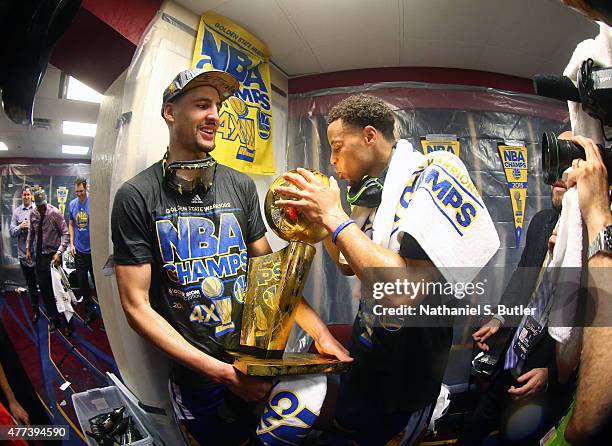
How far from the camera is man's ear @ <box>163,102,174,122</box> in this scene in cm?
68

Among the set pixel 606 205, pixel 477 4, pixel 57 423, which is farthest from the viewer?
pixel 57 423

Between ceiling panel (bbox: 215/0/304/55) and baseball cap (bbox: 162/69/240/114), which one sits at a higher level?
ceiling panel (bbox: 215/0/304/55)

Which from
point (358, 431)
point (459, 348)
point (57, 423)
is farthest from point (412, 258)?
point (57, 423)

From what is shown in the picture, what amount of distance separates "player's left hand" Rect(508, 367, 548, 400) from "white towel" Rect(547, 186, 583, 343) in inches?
3.2

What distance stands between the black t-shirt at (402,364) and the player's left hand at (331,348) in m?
0.02

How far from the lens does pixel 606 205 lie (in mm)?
530

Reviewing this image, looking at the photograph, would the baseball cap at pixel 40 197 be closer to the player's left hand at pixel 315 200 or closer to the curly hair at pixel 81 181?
the curly hair at pixel 81 181

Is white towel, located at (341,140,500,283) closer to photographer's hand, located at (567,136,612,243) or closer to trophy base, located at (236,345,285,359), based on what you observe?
photographer's hand, located at (567,136,612,243)

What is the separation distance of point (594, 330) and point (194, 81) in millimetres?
741

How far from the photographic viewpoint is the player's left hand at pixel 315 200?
60 cm

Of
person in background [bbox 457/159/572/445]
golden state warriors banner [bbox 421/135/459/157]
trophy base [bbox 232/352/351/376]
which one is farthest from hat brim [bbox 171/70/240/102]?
person in background [bbox 457/159/572/445]

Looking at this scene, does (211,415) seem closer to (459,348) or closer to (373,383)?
(373,383)

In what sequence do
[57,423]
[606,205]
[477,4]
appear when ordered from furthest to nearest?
[57,423], [477,4], [606,205]

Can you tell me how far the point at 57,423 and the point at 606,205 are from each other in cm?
103
